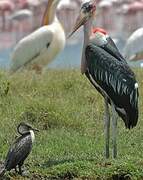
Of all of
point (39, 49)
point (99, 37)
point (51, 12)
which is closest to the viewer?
point (99, 37)

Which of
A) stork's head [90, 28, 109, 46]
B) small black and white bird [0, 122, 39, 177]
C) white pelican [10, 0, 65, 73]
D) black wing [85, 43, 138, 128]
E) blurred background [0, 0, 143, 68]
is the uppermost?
blurred background [0, 0, 143, 68]

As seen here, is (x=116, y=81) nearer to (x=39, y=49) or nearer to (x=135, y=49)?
(x=39, y=49)

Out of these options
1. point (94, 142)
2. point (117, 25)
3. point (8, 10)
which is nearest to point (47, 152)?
point (94, 142)

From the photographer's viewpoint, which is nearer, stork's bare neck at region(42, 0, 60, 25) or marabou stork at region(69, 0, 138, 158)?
marabou stork at region(69, 0, 138, 158)

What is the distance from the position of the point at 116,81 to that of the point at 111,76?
0.06 metres

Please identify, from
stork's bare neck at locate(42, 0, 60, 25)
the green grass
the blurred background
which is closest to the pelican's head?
the green grass

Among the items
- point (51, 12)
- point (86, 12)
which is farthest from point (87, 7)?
point (51, 12)

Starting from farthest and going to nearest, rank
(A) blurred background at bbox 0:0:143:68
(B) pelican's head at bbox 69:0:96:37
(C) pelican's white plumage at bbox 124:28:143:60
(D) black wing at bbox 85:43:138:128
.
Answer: (A) blurred background at bbox 0:0:143:68, (C) pelican's white plumage at bbox 124:28:143:60, (B) pelican's head at bbox 69:0:96:37, (D) black wing at bbox 85:43:138:128

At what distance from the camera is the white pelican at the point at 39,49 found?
12016 mm

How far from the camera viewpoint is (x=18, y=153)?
669cm

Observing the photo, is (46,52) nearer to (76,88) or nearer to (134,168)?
(76,88)

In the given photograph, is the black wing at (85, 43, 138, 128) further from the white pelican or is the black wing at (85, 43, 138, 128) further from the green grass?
the white pelican

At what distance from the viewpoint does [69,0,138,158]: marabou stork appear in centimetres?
725

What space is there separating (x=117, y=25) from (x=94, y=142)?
1956cm
